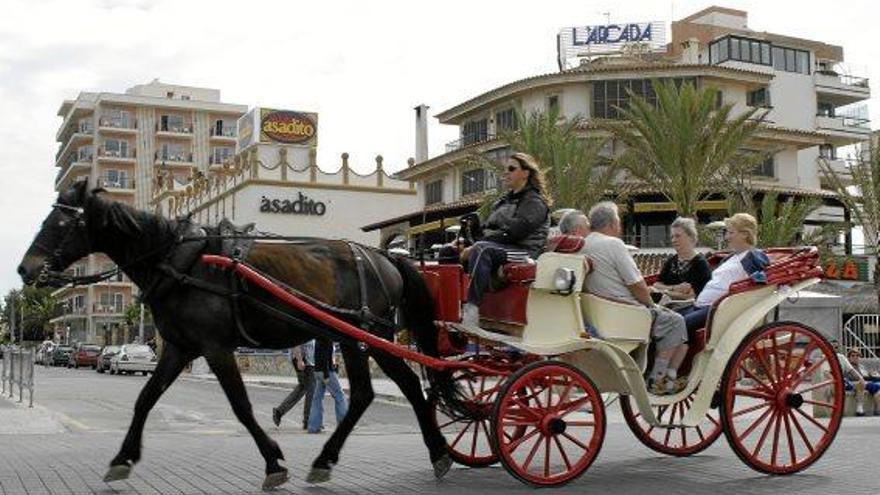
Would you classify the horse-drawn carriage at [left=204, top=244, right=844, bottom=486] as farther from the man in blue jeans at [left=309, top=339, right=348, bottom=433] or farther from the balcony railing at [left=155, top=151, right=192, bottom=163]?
the balcony railing at [left=155, top=151, right=192, bottom=163]

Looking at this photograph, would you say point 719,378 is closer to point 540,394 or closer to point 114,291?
point 540,394

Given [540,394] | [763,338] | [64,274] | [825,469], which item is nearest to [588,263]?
[540,394]

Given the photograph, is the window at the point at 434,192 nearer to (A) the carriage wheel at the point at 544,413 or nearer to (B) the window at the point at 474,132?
(B) the window at the point at 474,132

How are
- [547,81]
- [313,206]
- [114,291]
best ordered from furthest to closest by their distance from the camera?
1. [114,291]
2. [313,206]
3. [547,81]

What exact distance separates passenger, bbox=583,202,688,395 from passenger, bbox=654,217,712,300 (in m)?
0.66

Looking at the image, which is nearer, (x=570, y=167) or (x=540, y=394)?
(x=540, y=394)

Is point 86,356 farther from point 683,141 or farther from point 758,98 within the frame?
point 758,98

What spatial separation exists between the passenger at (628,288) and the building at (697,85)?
36.8m

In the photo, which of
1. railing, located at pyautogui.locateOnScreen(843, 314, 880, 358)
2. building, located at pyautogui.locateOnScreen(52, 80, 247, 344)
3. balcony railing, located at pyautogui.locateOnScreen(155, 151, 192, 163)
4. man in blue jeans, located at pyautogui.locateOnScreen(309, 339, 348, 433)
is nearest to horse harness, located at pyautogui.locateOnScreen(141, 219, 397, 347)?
man in blue jeans, located at pyautogui.locateOnScreen(309, 339, 348, 433)

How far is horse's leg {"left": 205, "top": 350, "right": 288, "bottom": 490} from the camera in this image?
283 inches

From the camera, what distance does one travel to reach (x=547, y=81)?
52.3 metres

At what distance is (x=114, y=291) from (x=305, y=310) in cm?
9998

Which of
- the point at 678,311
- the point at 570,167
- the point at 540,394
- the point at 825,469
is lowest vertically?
the point at 825,469

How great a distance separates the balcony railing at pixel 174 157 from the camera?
106 m
